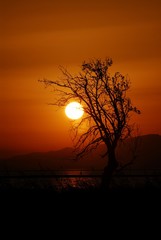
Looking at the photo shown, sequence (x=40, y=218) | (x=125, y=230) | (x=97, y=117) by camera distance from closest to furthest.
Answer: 1. (x=125, y=230)
2. (x=40, y=218)
3. (x=97, y=117)

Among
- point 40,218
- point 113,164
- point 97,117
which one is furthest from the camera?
point 97,117

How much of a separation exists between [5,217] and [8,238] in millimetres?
1389

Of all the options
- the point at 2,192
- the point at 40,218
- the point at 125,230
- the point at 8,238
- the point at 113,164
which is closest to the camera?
the point at 8,238

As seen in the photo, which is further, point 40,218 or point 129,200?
point 129,200

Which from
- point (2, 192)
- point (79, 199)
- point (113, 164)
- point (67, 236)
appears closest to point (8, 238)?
point (67, 236)

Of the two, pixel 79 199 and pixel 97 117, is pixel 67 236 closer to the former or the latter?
pixel 79 199

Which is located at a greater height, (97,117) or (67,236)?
(97,117)

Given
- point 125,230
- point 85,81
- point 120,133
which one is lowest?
point 125,230

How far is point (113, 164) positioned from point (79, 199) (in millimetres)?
8369

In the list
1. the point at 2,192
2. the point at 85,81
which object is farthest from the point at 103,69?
the point at 2,192

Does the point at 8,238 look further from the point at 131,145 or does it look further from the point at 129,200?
the point at 131,145

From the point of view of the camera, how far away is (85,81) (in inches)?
841

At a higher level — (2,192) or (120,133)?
(120,133)

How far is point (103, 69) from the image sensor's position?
20.6 meters
